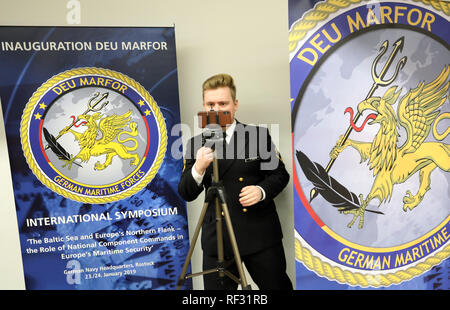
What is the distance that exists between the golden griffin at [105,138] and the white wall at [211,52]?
13.6 inches

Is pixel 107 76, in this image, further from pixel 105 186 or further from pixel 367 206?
pixel 367 206

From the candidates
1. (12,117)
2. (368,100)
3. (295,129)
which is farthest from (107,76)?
(368,100)

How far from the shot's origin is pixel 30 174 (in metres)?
1.59

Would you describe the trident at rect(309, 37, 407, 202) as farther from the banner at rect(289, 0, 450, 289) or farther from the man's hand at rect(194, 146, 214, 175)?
the man's hand at rect(194, 146, 214, 175)

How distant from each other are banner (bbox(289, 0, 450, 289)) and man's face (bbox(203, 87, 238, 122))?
1.19 ft

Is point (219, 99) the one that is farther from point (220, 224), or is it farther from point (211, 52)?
point (220, 224)

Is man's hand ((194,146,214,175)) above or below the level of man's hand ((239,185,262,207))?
above

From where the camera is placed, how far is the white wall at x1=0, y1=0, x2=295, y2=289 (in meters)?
1.69

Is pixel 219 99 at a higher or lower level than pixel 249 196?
higher

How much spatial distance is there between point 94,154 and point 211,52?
38.1 inches

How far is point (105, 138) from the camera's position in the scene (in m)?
1.62

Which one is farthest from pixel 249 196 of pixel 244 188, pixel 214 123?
pixel 214 123

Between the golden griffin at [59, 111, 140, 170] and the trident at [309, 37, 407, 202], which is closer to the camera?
the trident at [309, 37, 407, 202]

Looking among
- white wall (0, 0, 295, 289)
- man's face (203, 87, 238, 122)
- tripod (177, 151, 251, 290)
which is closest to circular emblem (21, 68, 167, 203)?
white wall (0, 0, 295, 289)
